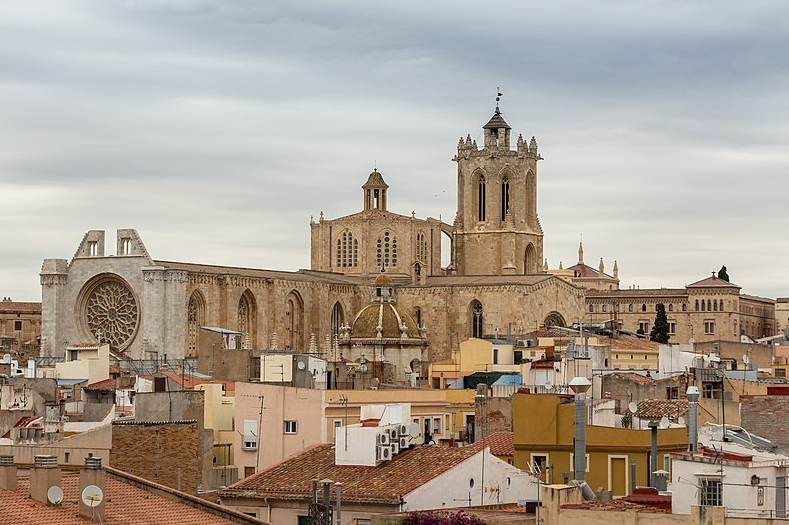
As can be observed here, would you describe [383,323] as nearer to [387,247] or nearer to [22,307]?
[387,247]

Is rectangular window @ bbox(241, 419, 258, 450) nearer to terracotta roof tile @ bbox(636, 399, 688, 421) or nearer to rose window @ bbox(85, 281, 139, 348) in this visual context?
terracotta roof tile @ bbox(636, 399, 688, 421)

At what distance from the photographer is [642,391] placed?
51125mm

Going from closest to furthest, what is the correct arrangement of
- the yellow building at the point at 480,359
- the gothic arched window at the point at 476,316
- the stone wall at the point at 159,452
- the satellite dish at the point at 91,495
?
the satellite dish at the point at 91,495 < the stone wall at the point at 159,452 < the yellow building at the point at 480,359 < the gothic arched window at the point at 476,316

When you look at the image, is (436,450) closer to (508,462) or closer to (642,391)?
(508,462)

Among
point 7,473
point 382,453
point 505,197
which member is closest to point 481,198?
point 505,197

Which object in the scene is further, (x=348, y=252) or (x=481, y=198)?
(x=481, y=198)

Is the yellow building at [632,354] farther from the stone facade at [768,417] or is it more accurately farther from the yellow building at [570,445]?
the yellow building at [570,445]

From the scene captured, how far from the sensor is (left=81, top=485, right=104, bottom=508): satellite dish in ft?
79.8

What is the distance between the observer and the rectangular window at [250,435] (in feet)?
135

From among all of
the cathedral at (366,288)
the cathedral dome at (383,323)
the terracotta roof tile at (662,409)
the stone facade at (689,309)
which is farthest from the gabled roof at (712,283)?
the terracotta roof tile at (662,409)

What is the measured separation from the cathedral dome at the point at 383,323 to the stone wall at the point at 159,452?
195 ft

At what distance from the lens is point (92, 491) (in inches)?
958

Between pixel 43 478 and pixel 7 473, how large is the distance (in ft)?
2.16

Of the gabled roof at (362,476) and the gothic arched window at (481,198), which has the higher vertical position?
the gothic arched window at (481,198)
